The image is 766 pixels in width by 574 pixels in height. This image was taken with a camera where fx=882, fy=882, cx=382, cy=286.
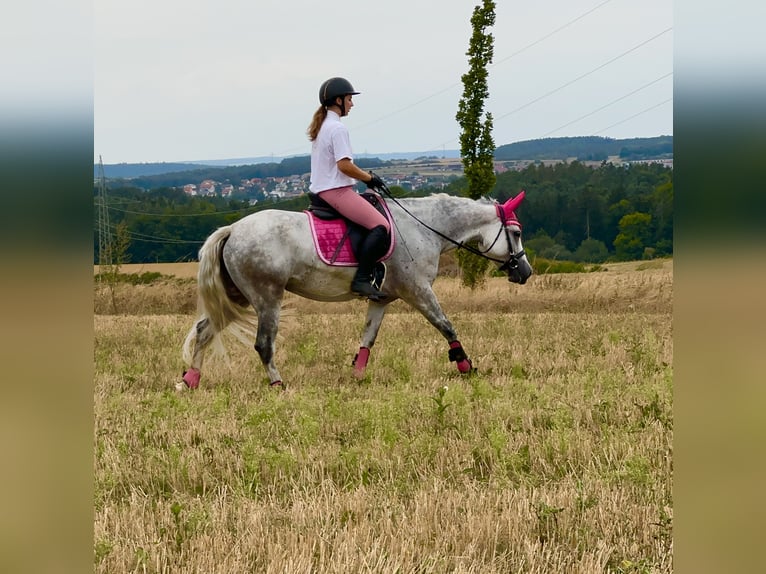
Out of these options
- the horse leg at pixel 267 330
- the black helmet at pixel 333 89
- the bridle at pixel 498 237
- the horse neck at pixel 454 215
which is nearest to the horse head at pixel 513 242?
the bridle at pixel 498 237

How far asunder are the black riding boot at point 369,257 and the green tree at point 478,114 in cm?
1850

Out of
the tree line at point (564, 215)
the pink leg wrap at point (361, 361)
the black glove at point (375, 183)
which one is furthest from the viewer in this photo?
the tree line at point (564, 215)

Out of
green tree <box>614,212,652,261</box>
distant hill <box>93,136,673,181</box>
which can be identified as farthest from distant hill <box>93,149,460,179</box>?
green tree <box>614,212,652,261</box>

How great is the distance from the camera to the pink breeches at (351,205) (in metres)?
8.53

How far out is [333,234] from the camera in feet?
28.5

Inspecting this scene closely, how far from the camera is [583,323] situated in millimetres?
13406

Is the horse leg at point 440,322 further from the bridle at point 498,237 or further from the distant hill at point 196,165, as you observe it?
the distant hill at point 196,165

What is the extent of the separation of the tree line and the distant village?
531cm

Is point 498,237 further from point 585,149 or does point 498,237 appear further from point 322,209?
point 585,149

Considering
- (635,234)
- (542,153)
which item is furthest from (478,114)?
(542,153)

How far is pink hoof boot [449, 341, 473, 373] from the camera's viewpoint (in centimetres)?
911

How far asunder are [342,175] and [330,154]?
0.23 metres
